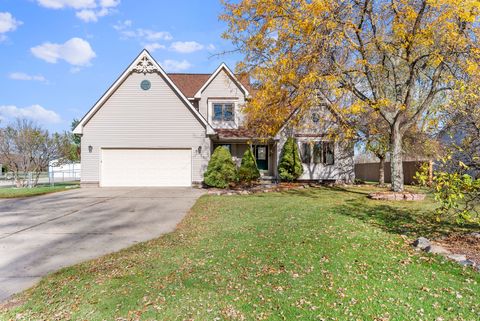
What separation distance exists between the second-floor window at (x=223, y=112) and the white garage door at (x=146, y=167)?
12.6 ft

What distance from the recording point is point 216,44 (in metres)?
13.2

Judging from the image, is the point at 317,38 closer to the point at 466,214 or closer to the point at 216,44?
the point at 216,44

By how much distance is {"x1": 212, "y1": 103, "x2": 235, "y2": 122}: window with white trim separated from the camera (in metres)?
20.4

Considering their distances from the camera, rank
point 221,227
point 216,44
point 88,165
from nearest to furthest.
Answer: point 221,227
point 216,44
point 88,165

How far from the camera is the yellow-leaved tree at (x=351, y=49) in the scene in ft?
32.8

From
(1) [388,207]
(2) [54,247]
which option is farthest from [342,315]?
(1) [388,207]

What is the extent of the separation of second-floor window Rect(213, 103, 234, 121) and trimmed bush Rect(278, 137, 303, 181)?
4.32 meters


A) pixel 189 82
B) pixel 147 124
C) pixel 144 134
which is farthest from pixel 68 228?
pixel 189 82

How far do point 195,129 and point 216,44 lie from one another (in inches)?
227

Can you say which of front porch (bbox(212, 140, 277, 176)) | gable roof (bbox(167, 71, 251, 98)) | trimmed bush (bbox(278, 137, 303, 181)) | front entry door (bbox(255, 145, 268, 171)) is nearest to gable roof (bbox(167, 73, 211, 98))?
gable roof (bbox(167, 71, 251, 98))

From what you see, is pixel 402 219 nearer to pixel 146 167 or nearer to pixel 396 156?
pixel 396 156

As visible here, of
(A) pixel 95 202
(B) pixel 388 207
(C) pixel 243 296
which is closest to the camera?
(C) pixel 243 296

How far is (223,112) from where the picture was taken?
20.5 m

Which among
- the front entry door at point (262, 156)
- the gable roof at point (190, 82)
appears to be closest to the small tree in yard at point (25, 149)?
the gable roof at point (190, 82)
